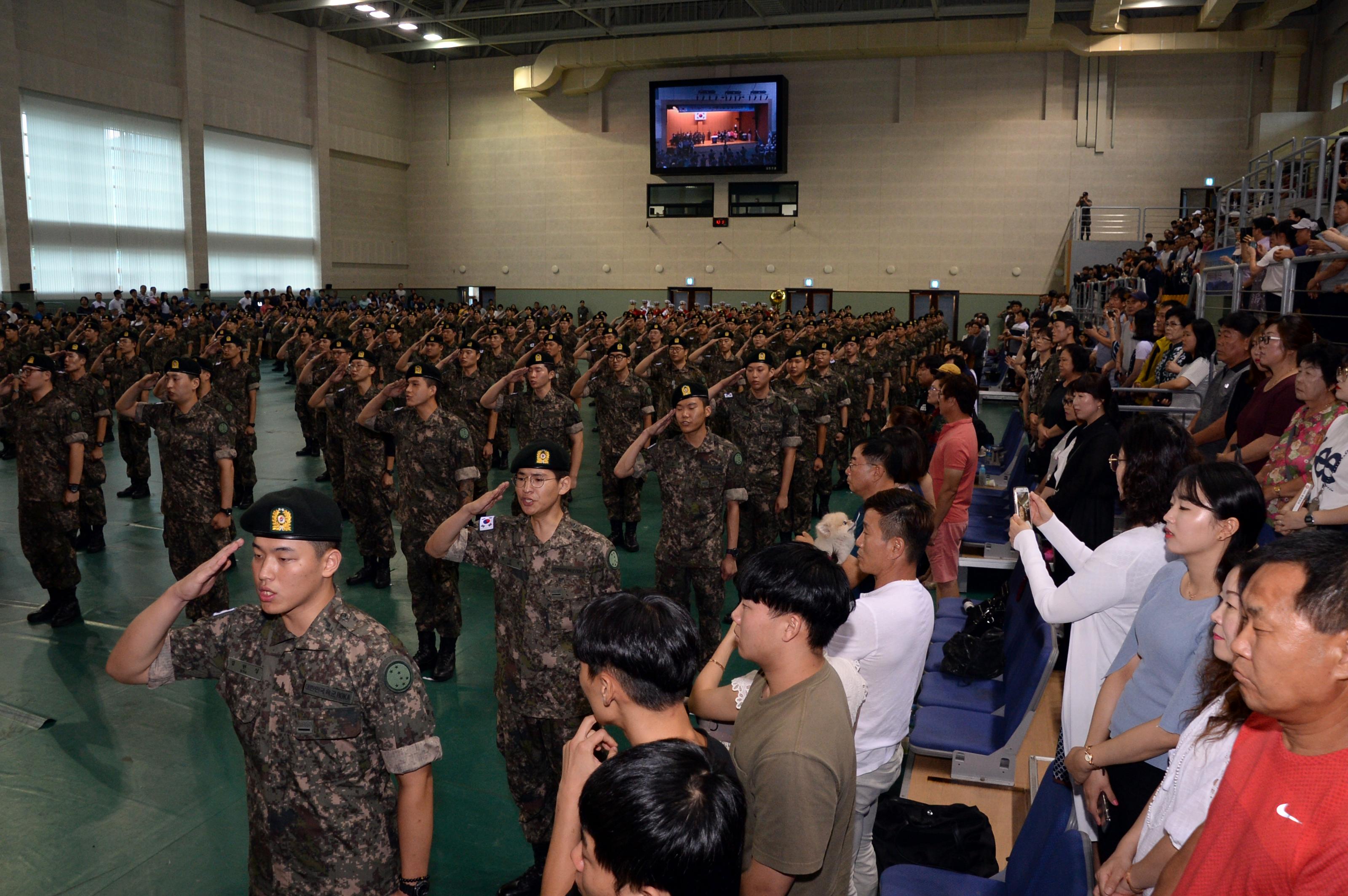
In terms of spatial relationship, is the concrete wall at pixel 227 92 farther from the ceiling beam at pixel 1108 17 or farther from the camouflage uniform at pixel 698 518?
the ceiling beam at pixel 1108 17

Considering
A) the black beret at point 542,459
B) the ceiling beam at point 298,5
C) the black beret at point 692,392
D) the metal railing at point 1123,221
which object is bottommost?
the black beret at point 542,459

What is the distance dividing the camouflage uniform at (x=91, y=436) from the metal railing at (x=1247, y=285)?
879 cm

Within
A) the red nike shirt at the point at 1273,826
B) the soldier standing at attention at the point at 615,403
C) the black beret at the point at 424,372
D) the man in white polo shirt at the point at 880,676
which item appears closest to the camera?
the red nike shirt at the point at 1273,826

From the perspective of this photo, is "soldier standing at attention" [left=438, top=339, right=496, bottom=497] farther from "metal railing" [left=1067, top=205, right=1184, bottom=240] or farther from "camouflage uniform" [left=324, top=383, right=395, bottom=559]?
"metal railing" [left=1067, top=205, right=1184, bottom=240]

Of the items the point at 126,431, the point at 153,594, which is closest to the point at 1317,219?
the point at 153,594

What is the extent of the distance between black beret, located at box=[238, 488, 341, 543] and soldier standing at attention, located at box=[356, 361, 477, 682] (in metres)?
2.93

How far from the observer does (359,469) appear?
278 inches

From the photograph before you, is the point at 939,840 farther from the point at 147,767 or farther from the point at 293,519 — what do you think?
the point at 147,767

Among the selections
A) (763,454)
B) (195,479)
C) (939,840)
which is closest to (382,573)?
(195,479)

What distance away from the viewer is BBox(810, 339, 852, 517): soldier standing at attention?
29.7 ft

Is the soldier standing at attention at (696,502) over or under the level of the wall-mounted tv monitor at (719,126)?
under

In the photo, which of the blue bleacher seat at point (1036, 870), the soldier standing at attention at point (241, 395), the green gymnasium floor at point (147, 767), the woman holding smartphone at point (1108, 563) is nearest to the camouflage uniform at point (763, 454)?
the green gymnasium floor at point (147, 767)

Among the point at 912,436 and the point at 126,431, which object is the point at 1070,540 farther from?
the point at 126,431

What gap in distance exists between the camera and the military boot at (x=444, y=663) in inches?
210
